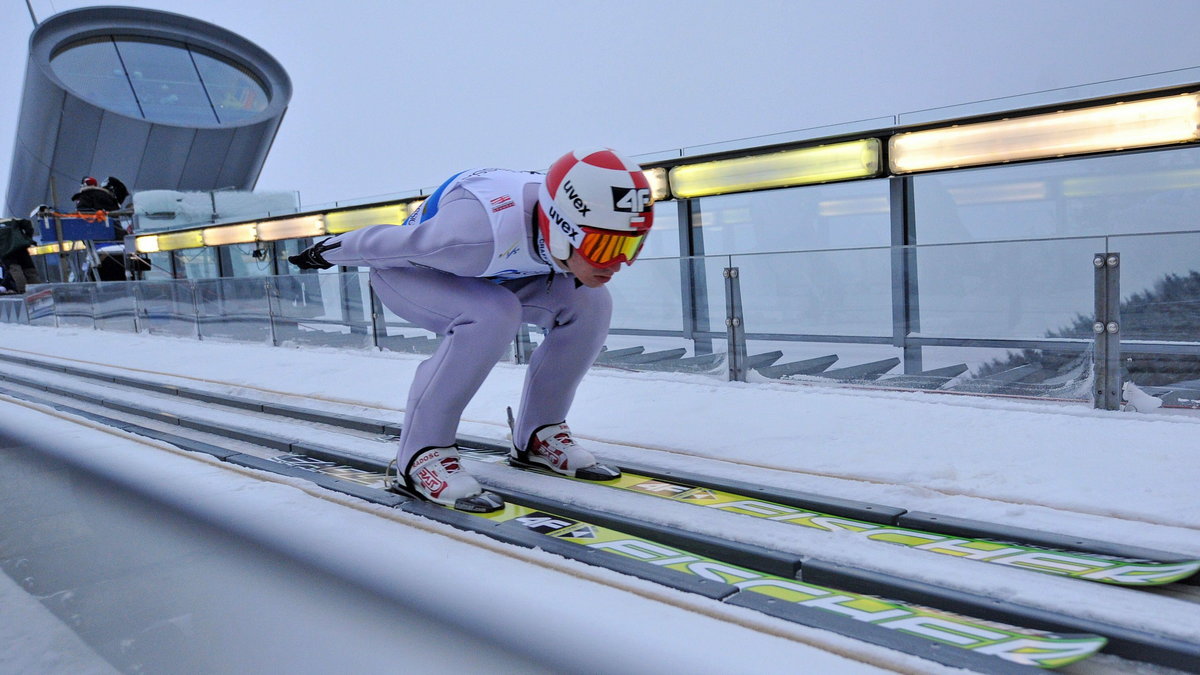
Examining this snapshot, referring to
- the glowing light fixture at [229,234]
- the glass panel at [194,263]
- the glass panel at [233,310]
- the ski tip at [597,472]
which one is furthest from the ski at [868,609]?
the glass panel at [194,263]

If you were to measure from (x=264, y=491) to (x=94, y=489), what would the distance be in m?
0.86

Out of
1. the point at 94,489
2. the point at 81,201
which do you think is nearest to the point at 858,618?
the point at 94,489

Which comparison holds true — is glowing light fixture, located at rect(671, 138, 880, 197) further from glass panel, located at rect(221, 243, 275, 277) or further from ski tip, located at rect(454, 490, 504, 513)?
glass panel, located at rect(221, 243, 275, 277)

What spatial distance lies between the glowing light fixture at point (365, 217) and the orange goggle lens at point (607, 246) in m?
10.6

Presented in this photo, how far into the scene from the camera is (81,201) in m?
26.0

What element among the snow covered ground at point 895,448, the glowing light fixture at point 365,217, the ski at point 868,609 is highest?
the glowing light fixture at point 365,217

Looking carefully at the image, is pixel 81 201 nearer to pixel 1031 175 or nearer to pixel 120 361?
pixel 120 361

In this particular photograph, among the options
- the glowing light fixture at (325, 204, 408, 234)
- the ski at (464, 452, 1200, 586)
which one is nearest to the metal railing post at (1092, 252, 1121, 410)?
the ski at (464, 452, 1200, 586)

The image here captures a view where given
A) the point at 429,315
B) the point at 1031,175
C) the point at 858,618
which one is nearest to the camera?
the point at 858,618

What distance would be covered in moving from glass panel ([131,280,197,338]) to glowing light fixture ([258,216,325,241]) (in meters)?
2.97

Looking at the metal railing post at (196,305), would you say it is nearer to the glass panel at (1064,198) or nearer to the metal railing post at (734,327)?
the metal railing post at (734,327)

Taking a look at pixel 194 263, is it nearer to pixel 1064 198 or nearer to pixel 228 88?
pixel 1064 198

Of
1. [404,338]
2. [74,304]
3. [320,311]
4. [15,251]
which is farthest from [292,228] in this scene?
[15,251]

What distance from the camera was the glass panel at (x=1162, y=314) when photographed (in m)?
4.33
